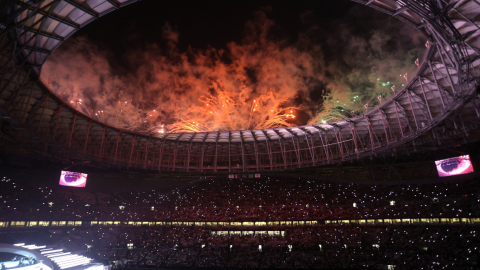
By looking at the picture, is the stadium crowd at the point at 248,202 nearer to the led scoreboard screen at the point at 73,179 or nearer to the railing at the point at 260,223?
the railing at the point at 260,223

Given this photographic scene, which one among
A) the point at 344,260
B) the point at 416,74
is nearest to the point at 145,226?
the point at 344,260

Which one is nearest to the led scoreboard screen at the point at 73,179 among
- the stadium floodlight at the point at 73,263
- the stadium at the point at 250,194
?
the stadium at the point at 250,194

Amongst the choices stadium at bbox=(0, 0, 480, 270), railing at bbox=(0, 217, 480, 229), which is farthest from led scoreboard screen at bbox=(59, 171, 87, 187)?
railing at bbox=(0, 217, 480, 229)

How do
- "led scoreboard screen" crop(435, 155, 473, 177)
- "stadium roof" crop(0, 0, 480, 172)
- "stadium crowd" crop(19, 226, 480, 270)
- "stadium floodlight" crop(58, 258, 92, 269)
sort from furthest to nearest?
"led scoreboard screen" crop(435, 155, 473, 177) → "stadium crowd" crop(19, 226, 480, 270) → "stadium floodlight" crop(58, 258, 92, 269) → "stadium roof" crop(0, 0, 480, 172)

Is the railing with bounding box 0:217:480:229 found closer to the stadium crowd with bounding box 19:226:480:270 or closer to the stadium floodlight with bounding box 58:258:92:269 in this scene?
the stadium crowd with bounding box 19:226:480:270

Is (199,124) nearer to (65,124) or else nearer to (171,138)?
(171,138)

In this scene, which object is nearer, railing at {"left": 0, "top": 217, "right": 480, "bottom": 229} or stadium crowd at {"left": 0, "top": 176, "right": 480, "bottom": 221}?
railing at {"left": 0, "top": 217, "right": 480, "bottom": 229}
